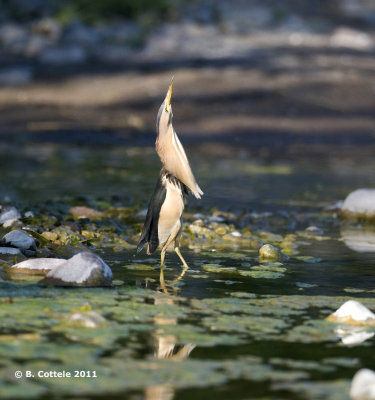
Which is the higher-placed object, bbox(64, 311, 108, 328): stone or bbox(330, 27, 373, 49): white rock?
bbox(330, 27, 373, 49): white rock

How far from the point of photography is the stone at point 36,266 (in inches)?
192

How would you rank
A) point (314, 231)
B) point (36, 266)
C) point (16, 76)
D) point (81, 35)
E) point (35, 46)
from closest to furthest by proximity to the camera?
Answer: point (36, 266) < point (314, 231) < point (16, 76) < point (35, 46) < point (81, 35)

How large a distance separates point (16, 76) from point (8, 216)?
31.2 feet

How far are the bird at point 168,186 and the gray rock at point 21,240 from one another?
2.21 feet

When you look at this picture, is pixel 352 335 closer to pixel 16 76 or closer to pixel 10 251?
pixel 10 251

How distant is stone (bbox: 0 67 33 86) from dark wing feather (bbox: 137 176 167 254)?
10.4 m

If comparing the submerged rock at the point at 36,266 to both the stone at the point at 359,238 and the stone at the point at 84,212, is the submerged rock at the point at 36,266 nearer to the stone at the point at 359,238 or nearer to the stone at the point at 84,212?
the stone at the point at 84,212

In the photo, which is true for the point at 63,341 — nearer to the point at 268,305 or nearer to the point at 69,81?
the point at 268,305

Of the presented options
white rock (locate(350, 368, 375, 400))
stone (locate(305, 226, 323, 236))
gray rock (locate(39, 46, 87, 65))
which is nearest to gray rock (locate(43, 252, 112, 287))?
white rock (locate(350, 368, 375, 400))

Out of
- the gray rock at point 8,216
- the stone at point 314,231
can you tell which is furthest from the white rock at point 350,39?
the gray rock at point 8,216

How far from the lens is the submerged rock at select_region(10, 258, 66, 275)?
4867mm

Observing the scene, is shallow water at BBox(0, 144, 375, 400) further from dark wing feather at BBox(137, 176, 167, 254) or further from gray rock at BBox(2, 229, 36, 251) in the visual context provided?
gray rock at BBox(2, 229, 36, 251)

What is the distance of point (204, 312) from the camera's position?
423 centimetres

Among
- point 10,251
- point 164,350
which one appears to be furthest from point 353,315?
point 10,251
